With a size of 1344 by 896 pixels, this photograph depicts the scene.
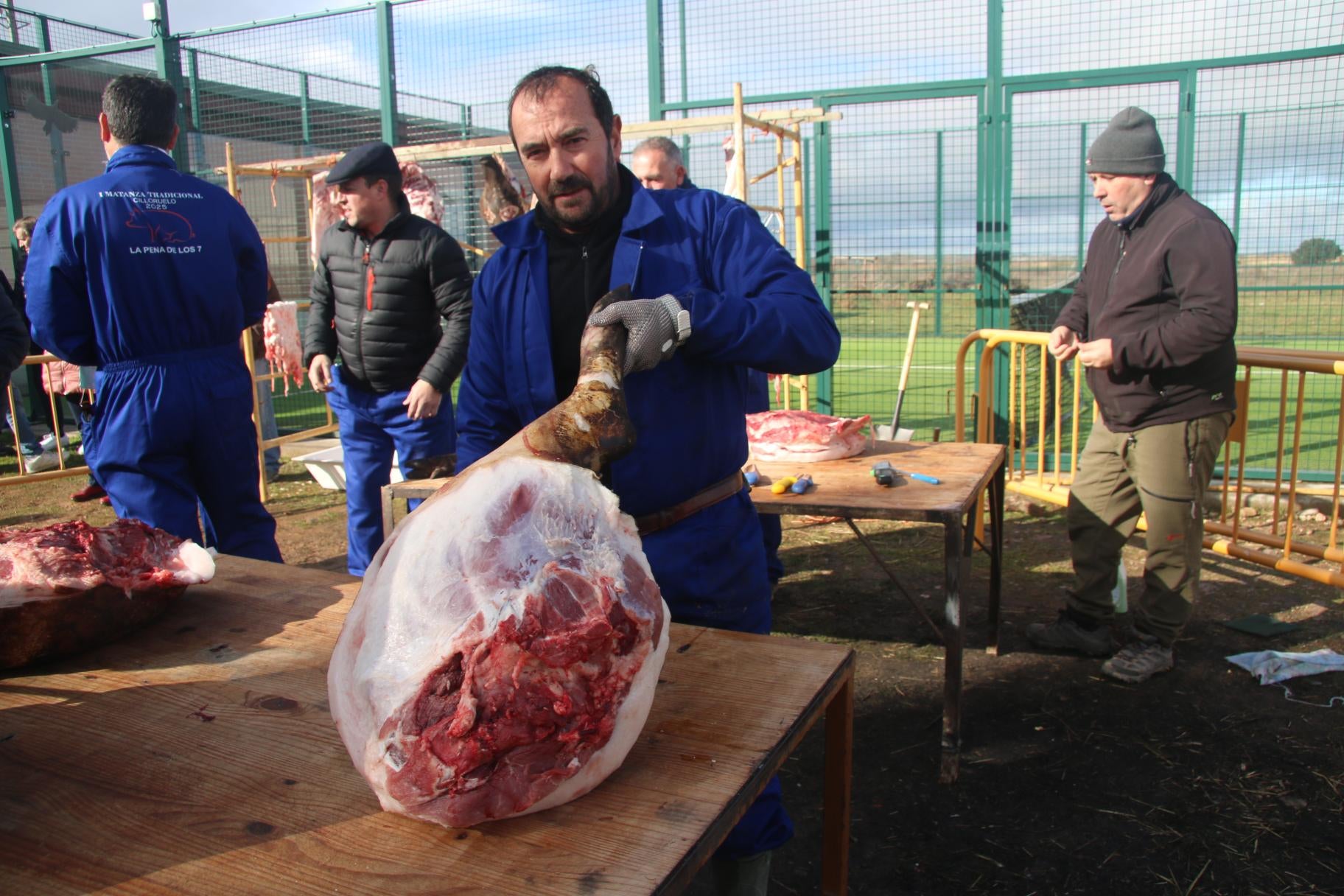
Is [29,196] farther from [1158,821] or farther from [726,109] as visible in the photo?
[1158,821]

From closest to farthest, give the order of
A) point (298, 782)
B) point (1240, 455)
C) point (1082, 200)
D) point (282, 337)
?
point (298, 782), point (1240, 455), point (1082, 200), point (282, 337)

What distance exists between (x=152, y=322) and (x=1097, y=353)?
396 cm

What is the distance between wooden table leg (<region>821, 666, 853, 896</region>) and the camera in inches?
79.1

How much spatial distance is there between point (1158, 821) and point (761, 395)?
9.45 feet

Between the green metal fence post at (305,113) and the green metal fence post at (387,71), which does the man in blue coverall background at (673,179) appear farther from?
the green metal fence post at (305,113)

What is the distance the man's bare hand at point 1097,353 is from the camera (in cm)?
404

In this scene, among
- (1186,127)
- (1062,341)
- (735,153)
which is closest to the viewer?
(1062,341)

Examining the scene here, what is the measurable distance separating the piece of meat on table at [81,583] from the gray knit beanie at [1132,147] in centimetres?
379

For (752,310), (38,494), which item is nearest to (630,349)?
(752,310)

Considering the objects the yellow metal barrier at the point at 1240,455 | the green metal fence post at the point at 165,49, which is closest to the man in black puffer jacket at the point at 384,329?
the yellow metal barrier at the point at 1240,455

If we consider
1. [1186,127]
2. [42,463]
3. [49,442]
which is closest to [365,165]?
[1186,127]

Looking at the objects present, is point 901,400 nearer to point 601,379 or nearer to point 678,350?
point 678,350

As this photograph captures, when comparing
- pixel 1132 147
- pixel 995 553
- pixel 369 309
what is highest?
pixel 1132 147

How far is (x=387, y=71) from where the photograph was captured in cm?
930
